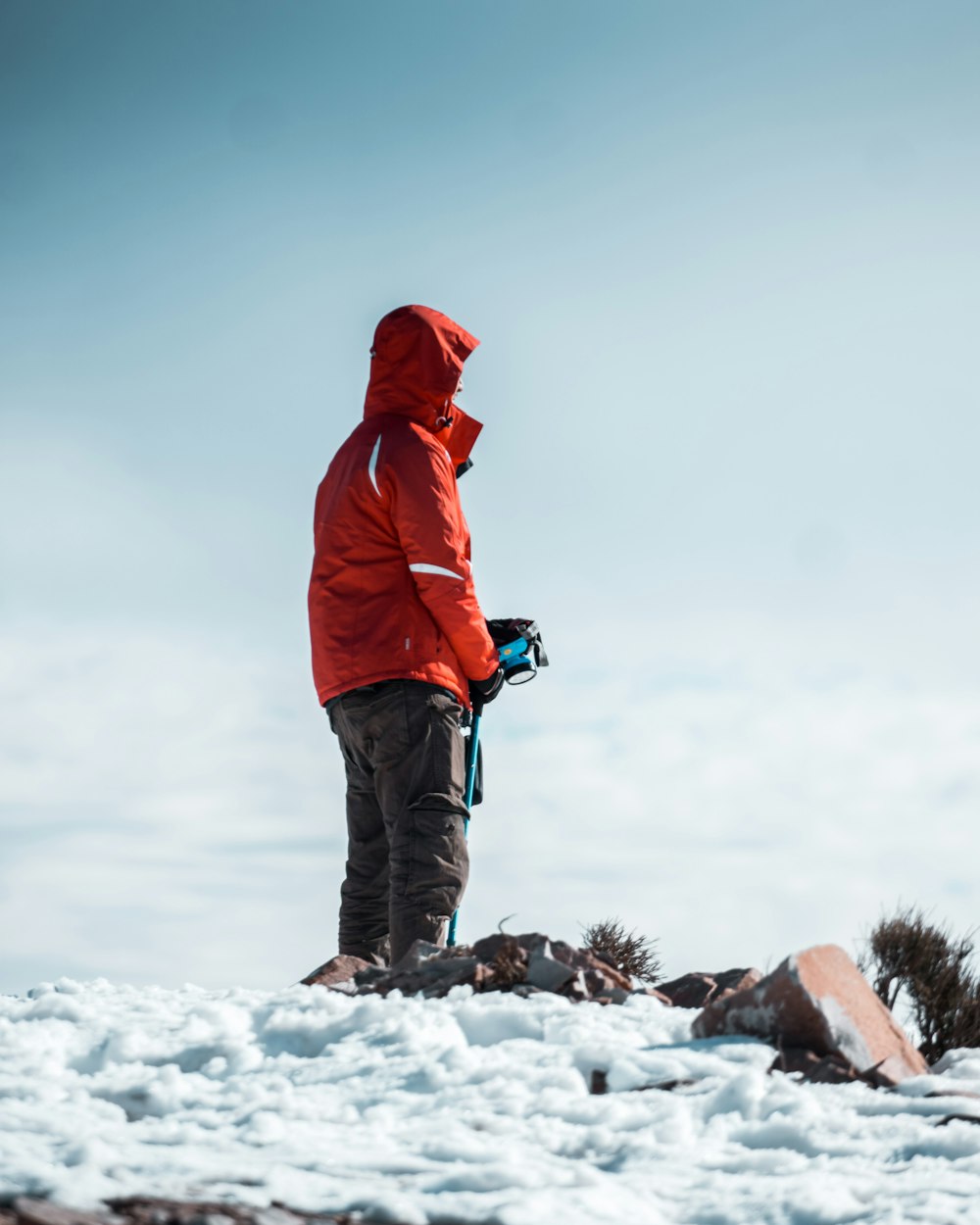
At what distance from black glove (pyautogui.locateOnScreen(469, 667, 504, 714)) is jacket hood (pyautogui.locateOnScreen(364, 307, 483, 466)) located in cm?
125

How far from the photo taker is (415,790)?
5547 mm

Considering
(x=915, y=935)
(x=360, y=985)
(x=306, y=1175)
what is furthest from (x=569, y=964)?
(x=915, y=935)

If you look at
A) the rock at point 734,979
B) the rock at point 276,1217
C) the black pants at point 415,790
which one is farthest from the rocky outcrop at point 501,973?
the rock at point 276,1217

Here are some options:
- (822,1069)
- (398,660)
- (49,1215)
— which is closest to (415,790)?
(398,660)

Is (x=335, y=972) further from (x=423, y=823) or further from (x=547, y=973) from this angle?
(x=547, y=973)

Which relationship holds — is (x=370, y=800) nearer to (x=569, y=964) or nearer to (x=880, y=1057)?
(x=569, y=964)

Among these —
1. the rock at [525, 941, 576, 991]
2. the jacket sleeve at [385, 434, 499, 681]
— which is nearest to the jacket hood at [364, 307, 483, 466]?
the jacket sleeve at [385, 434, 499, 681]

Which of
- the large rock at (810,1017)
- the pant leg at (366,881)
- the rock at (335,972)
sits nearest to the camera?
the large rock at (810,1017)

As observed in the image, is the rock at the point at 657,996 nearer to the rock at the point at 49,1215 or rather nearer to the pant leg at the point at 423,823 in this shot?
the pant leg at the point at 423,823

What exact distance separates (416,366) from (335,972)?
286 centimetres

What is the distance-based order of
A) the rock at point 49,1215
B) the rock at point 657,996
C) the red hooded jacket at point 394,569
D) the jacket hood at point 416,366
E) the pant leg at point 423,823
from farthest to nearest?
1. the jacket hood at point 416,366
2. the red hooded jacket at point 394,569
3. the pant leg at point 423,823
4. the rock at point 657,996
5. the rock at point 49,1215

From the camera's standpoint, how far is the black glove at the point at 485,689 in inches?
241

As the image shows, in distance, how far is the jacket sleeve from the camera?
5543mm

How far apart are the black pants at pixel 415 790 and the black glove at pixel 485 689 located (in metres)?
0.35
